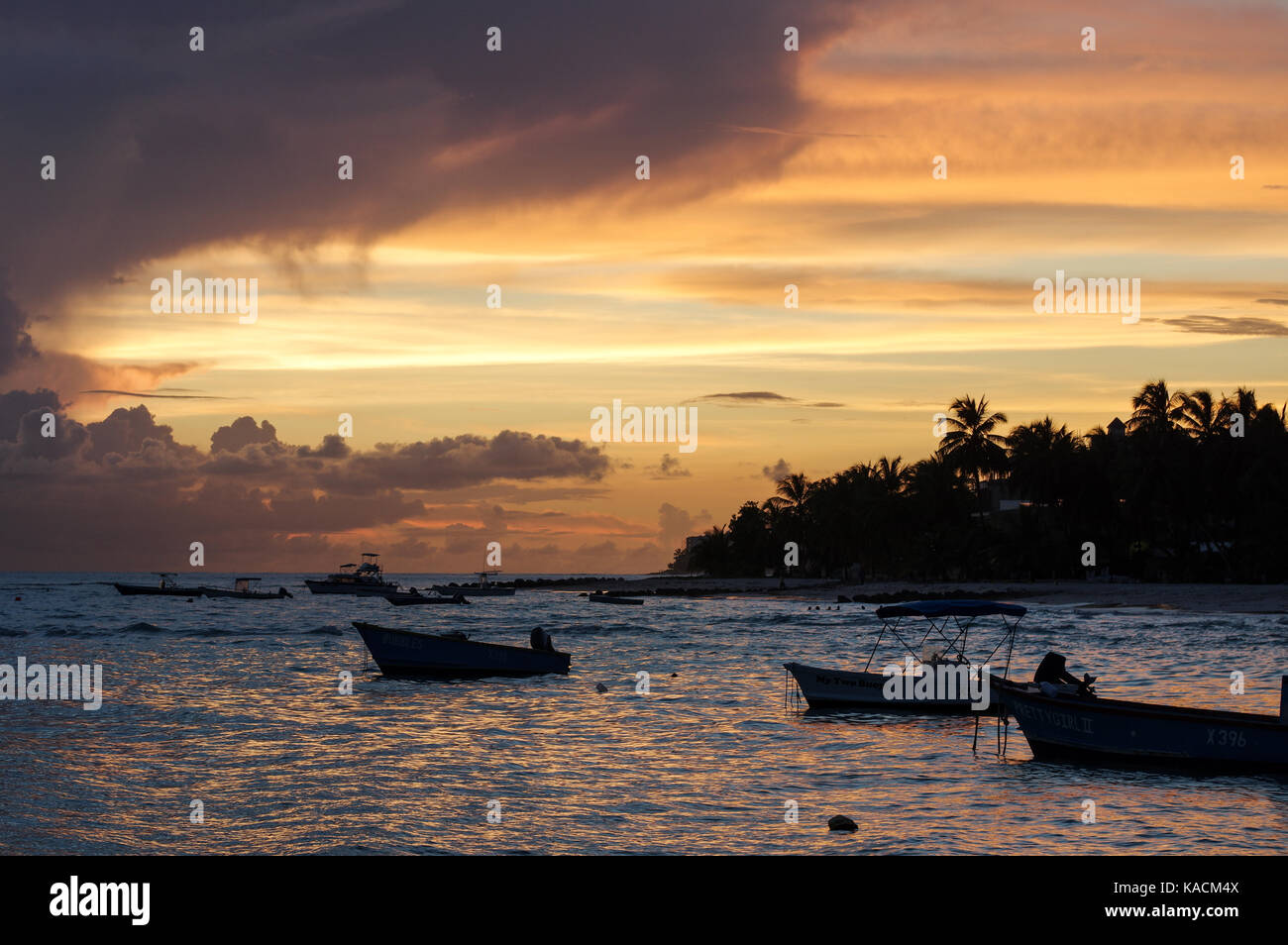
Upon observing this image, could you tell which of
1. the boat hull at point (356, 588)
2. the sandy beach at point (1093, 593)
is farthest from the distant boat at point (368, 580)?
the sandy beach at point (1093, 593)

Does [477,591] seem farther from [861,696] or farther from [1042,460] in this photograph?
[861,696]

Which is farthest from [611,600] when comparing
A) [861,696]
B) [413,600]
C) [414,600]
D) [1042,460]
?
[861,696]

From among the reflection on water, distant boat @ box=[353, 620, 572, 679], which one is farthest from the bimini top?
distant boat @ box=[353, 620, 572, 679]

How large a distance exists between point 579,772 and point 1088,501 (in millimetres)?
87683

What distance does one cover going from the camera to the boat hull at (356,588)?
129250 millimetres

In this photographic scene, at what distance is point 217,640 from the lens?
67938 millimetres

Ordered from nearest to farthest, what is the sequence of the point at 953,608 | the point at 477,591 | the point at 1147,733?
the point at 1147,733 → the point at 953,608 → the point at 477,591

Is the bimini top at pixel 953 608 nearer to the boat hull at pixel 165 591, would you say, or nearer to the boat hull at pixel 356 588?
the boat hull at pixel 356 588

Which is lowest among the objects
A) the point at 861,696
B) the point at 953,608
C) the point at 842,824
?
the point at 861,696

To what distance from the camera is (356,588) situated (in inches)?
5271

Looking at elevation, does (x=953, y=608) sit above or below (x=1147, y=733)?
above
